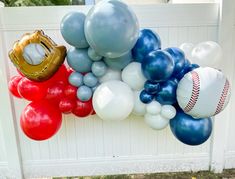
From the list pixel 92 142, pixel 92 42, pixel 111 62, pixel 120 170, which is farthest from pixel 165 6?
pixel 120 170

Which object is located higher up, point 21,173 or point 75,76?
point 75,76

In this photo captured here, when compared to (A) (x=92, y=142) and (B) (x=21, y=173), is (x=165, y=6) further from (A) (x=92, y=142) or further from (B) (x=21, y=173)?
(B) (x=21, y=173)

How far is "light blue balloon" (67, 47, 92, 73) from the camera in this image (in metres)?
1.71

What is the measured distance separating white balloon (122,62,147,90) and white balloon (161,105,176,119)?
24 centimetres

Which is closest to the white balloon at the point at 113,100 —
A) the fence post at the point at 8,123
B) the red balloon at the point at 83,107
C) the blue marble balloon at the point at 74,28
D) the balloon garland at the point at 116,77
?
the balloon garland at the point at 116,77

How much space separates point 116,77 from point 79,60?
32 centimetres

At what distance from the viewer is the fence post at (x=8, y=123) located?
2094 millimetres

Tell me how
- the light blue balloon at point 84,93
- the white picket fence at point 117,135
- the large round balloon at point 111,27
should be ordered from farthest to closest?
1. the white picket fence at point 117,135
2. the light blue balloon at point 84,93
3. the large round balloon at point 111,27

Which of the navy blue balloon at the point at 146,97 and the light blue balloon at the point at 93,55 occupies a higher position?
the light blue balloon at the point at 93,55

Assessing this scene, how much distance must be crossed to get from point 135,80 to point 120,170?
1.22 meters

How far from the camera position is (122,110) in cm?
166

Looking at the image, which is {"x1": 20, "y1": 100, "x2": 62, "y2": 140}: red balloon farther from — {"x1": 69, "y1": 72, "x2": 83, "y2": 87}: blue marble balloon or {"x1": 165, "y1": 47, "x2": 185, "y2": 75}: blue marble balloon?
{"x1": 165, "y1": 47, "x2": 185, "y2": 75}: blue marble balloon

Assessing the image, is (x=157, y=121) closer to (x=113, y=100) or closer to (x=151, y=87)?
(x=151, y=87)

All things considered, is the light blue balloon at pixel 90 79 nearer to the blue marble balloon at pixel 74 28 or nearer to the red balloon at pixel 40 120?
the blue marble balloon at pixel 74 28
